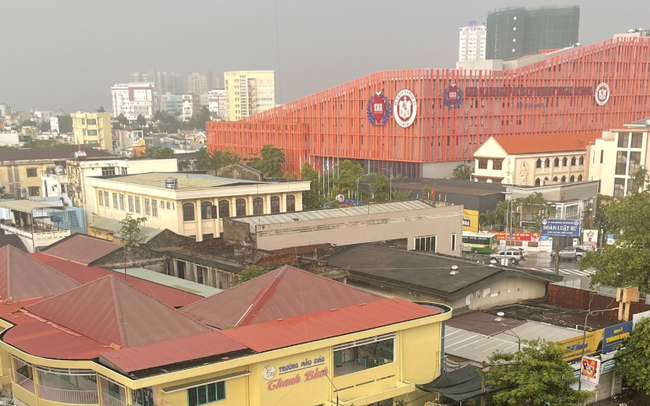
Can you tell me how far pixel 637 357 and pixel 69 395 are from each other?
64.5 ft

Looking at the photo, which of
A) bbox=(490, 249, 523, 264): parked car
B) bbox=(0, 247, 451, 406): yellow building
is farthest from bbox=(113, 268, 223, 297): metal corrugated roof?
bbox=(490, 249, 523, 264): parked car

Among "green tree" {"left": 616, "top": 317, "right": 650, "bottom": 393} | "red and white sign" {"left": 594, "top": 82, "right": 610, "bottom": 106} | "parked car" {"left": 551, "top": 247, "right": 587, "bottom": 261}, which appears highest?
"red and white sign" {"left": 594, "top": 82, "right": 610, "bottom": 106}

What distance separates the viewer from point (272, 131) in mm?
99875

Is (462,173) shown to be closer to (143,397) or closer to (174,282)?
(174,282)

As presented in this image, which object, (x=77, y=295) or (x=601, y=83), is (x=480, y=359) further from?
(x=601, y=83)

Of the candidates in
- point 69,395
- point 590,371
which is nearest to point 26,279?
point 69,395

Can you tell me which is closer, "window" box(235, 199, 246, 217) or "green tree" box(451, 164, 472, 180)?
"window" box(235, 199, 246, 217)

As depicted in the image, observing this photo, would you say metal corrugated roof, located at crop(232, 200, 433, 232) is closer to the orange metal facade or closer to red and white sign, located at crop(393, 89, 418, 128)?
red and white sign, located at crop(393, 89, 418, 128)

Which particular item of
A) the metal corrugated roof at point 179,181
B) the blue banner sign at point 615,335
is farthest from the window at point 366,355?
the metal corrugated roof at point 179,181

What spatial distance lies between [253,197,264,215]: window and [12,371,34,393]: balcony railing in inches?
1180

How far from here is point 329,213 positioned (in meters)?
38.7

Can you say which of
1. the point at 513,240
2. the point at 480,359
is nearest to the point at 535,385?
the point at 480,359

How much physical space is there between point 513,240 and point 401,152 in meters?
30.6

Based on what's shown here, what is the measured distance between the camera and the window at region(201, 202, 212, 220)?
4644cm
